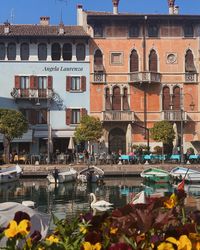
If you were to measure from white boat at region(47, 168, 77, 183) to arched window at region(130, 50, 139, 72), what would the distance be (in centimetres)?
1450

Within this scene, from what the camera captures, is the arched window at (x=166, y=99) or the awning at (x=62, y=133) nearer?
the awning at (x=62, y=133)

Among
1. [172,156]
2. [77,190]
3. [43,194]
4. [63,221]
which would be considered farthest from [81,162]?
[63,221]

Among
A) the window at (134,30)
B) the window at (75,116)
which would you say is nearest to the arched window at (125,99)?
the window at (75,116)

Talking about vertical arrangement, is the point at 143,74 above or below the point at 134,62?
below

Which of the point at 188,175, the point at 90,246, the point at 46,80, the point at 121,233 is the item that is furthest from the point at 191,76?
the point at 90,246

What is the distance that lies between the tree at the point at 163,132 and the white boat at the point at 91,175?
8.91 meters

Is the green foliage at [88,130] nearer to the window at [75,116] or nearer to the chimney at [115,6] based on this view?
the window at [75,116]

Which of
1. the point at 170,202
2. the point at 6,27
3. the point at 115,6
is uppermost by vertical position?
the point at 115,6

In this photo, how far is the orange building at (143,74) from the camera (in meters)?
49.3

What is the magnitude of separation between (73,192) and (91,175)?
17.9ft

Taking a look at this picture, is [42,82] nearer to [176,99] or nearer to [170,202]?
[176,99]

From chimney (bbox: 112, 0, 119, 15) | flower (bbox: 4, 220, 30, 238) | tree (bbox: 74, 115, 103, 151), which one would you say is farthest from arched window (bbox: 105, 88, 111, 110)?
flower (bbox: 4, 220, 30, 238)

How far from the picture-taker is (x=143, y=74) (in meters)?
49.2

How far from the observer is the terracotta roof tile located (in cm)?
4944
